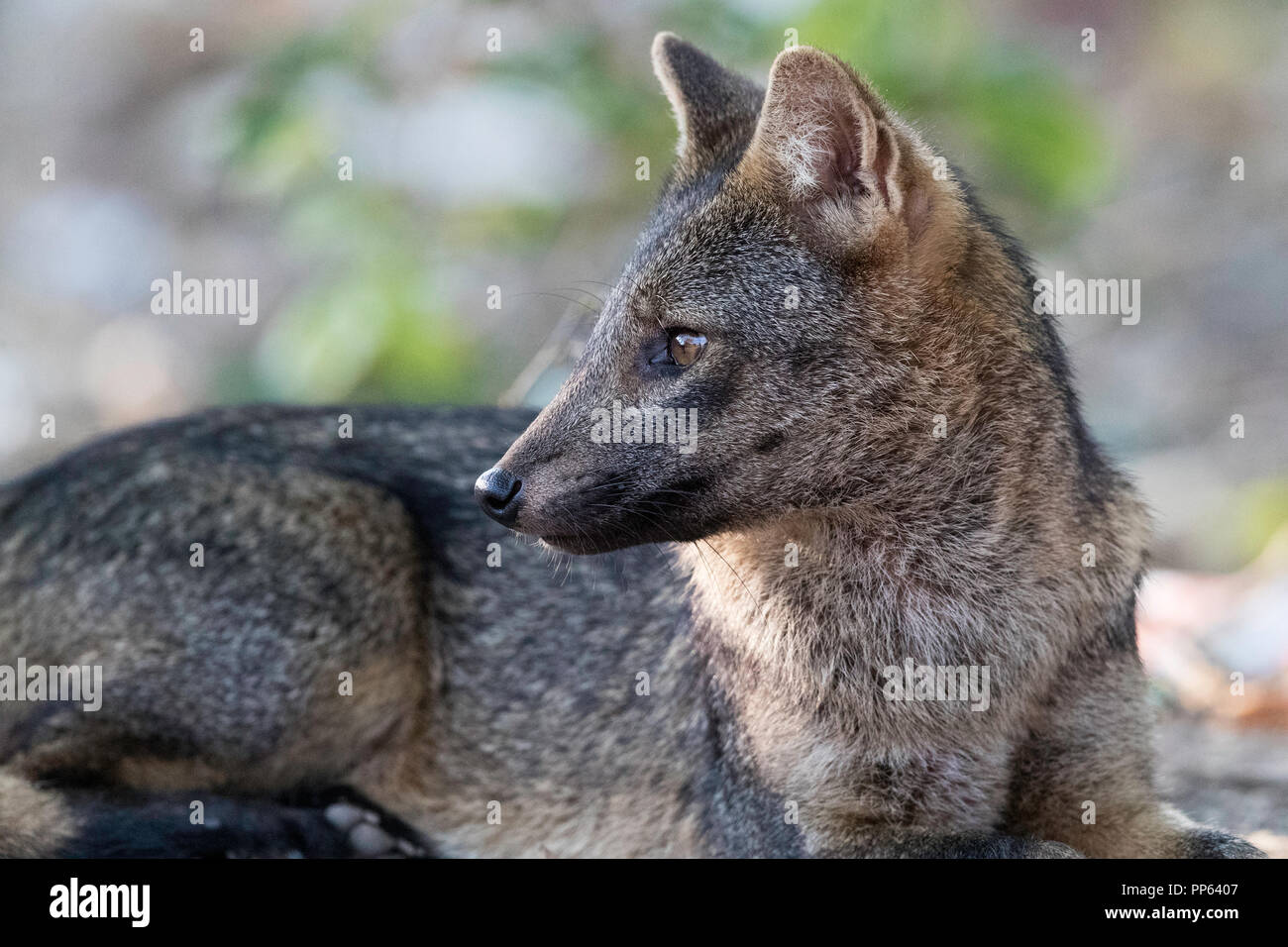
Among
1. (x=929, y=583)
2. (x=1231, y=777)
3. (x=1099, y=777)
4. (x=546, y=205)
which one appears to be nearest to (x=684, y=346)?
(x=929, y=583)

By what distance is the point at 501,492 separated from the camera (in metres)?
5.16

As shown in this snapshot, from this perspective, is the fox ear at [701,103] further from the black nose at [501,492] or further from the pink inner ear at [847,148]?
the black nose at [501,492]

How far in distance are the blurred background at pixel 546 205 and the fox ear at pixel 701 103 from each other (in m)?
1.25

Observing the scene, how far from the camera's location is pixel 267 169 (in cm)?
1080

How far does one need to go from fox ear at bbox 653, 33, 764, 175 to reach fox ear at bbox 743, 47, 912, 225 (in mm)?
816

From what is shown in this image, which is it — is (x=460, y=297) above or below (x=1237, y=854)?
above

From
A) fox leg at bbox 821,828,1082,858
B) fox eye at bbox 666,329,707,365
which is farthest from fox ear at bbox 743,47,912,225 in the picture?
fox leg at bbox 821,828,1082,858

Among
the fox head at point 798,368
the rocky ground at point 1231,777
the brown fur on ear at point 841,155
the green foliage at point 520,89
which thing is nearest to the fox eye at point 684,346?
the fox head at point 798,368

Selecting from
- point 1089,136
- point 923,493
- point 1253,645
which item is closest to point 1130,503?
point 923,493

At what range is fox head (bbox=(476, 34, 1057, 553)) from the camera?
516cm

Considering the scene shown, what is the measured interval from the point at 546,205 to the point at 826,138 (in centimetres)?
696

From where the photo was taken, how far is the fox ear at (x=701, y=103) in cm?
620

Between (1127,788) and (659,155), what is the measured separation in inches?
309

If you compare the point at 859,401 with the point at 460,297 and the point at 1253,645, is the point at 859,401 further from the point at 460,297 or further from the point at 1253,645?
the point at 460,297
